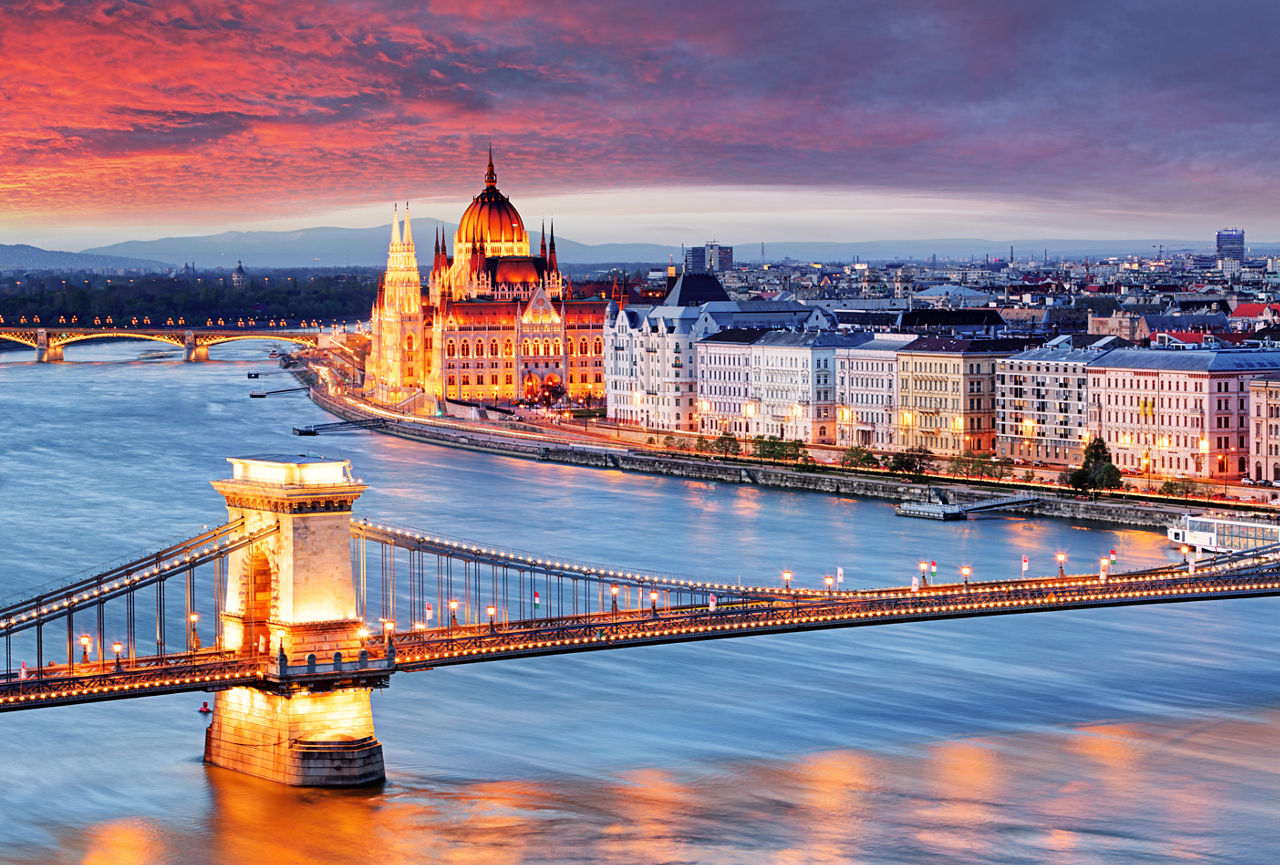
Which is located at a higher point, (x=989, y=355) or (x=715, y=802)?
(x=989, y=355)

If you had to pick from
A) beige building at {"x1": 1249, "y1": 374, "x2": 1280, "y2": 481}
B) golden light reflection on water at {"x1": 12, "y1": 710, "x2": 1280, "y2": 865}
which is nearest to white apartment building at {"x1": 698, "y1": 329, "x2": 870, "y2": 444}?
beige building at {"x1": 1249, "y1": 374, "x2": 1280, "y2": 481}

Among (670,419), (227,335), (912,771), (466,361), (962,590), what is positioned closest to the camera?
(912,771)

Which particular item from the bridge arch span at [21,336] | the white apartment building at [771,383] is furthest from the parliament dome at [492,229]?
the bridge arch span at [21,336]

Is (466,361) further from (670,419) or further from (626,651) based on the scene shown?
(626,651)

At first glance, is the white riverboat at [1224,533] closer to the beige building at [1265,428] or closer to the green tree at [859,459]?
the beige building at [1265,428]

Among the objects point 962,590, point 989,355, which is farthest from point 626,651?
point 989,355

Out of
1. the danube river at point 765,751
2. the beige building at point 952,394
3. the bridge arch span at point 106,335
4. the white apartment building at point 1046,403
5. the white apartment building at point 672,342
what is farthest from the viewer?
the bridge arch span at point 106,335
